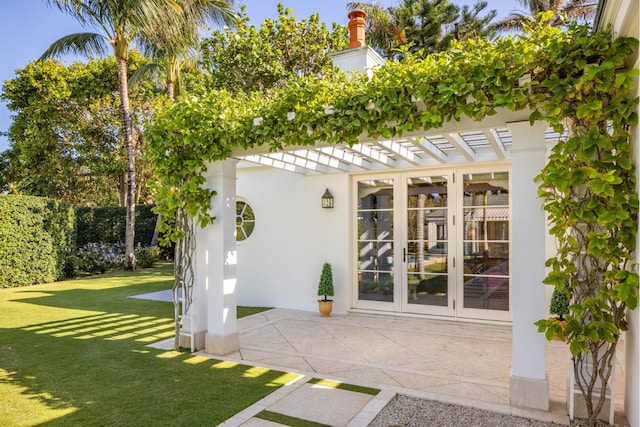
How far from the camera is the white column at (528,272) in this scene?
347 cm

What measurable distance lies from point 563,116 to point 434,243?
4.15 meters

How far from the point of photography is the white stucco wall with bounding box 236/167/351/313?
7.63m

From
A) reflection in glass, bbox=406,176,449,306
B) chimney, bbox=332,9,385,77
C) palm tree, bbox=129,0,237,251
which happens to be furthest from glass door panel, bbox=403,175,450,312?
palm tree, bbox=129,0,237,251

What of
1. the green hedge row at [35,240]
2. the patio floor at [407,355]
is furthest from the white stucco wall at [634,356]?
the green hedge row at [35,240]

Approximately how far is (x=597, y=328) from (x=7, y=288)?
1293cm

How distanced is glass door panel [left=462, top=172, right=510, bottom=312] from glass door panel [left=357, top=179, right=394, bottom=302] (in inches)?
51.4

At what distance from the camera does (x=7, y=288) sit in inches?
418

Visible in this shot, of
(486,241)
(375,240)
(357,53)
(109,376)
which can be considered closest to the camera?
(109,376)

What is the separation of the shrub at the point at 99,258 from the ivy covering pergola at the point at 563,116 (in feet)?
39.9

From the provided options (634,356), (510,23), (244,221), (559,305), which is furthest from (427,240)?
(510,23)

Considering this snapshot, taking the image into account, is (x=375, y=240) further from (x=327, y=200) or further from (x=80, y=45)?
(x=80, y=45)

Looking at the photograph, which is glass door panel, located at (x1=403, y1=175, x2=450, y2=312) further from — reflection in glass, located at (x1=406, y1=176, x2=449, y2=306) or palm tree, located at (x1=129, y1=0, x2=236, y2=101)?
palm tree, located at (x1=129, y1=0, x2=236, y2=101)

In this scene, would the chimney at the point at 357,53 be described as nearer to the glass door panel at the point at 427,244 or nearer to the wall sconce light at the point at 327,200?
the glass door panel at the point at 427,244

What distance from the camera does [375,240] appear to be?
7484 mm
